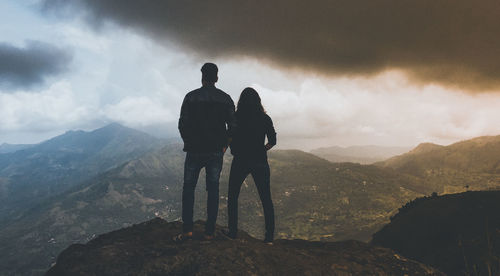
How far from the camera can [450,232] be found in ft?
36.8

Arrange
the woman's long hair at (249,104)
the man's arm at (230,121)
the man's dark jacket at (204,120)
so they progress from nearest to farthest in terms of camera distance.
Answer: the man's dark jacket at (204,120)
the man's arm at (230,121)
the woman's long hair at (249,104)

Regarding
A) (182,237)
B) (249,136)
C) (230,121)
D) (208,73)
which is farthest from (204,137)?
(182,237)

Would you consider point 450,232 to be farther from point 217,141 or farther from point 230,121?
point 217,141

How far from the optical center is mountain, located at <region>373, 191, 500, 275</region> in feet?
25.6

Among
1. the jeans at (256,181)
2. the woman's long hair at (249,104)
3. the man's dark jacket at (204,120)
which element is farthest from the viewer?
the woman's long hair at (249,104)

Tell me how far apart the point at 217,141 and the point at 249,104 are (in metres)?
1.35

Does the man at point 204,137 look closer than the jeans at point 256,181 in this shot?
Yes

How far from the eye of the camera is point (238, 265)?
17.9 ft

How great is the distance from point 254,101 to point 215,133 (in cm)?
141

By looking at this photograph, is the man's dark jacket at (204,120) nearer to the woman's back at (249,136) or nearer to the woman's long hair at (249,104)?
the woman's back at (249,136)

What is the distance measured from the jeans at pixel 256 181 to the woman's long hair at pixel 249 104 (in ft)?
4.04

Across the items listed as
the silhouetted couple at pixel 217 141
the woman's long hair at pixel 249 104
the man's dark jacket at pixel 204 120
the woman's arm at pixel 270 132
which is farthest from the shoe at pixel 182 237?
the woman's long hair at pixel 249 104

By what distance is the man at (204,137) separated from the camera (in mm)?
6602

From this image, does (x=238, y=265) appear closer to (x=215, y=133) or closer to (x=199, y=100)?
(x=215, y=133)
